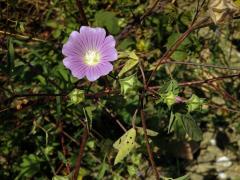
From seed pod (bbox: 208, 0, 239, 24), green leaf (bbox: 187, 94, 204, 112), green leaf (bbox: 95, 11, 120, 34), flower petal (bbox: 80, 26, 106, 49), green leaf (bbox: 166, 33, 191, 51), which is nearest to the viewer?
seed pod (bbox: 208, 0, 239, 24)

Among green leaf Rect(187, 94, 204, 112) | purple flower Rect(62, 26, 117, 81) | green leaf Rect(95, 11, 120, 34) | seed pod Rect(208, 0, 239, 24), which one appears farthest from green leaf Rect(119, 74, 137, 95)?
green leaf Rect(95, 11, 120, 34)

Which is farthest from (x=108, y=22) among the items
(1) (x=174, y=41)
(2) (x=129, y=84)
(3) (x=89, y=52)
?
(2) (x=129, y=84)

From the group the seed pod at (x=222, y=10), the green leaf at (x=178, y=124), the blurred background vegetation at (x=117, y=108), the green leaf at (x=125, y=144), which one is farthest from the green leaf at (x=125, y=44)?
the seed pod at (x=222, y=10)

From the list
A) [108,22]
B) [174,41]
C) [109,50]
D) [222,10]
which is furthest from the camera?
[108,22]

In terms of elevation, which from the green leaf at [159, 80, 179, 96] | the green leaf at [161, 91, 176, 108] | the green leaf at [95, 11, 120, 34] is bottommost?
the green leaf at [161, 91, 176, 108]

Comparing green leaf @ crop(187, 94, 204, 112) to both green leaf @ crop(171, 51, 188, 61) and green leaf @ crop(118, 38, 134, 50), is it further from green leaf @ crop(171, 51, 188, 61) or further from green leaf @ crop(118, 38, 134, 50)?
green leaf @ crop(118, 38, 134, 50)

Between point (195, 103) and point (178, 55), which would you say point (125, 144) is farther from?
point (178, 55)

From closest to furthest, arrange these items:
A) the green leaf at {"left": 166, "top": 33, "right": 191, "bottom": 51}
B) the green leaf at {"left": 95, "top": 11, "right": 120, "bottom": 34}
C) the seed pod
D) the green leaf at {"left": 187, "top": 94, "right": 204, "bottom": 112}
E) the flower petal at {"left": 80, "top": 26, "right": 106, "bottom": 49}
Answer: the seed pod
the green leaf at {"left": 187, "top": 94, "right": 204, "bottom": 112}
the flower petal at {"left": 80, "top": 26, "right": 106, "bottom": 49}
the green leaf at {"left": 166, "top": 33, "right": 191, "bottom": 51}
the green leaf at {"left": 95, "top": 11, "right": 120, "bottom": 34}

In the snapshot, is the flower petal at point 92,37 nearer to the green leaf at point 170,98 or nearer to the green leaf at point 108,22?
the green leaf at point 170,98
